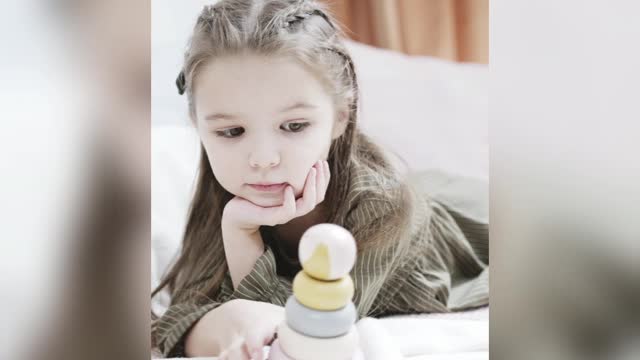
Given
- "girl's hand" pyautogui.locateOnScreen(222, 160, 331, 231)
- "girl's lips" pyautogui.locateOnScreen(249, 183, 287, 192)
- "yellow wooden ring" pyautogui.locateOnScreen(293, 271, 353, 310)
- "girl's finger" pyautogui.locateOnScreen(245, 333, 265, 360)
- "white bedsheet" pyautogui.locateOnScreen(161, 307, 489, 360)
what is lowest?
"white bedsheet" pyautogui.locateOnScreen(161, 307, 489, 360)

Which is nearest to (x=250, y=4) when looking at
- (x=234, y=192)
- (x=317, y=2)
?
(x=317, y=2)

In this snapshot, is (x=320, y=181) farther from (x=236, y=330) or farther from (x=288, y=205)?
(x=236, y=330)

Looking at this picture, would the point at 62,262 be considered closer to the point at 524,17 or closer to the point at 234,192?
the point at 234,192

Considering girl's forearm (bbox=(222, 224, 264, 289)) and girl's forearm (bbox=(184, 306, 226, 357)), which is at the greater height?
girl's forearm (bbox=(222, 224, 264, 289))

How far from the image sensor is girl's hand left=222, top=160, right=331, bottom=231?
0.76 meters

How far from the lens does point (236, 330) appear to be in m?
0.74

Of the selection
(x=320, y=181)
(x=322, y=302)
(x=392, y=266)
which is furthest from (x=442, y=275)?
(x=322, y=302)

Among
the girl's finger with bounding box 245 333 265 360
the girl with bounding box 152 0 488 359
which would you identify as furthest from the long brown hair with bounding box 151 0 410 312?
the girl's finger with bounding box 245 333 265 360

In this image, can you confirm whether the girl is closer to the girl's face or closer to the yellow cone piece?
the girl's face

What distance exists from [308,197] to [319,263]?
0.18 meters

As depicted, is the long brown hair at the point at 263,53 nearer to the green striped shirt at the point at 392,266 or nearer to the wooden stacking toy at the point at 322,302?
the green striped shirt at the point at 392,266

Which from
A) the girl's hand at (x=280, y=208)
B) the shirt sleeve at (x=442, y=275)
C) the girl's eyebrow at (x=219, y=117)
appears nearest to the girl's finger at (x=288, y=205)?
the girl's hand at (x=280, y=208)

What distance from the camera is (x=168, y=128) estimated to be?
79 centimetres

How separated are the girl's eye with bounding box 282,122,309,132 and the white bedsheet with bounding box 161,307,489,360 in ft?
0.81
